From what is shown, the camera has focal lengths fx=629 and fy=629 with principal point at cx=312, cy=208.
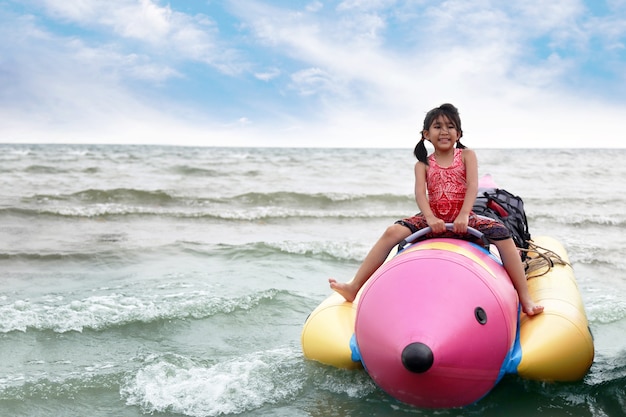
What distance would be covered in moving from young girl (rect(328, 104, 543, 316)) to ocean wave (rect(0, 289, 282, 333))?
176 centimetres

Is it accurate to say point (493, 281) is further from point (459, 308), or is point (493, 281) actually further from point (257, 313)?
point (257, 313)

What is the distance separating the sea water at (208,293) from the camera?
3.59 metres

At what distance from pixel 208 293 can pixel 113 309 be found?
0.94 m

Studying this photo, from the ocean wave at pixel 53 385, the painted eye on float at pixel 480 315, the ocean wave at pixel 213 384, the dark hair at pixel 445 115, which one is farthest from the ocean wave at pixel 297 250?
the painted eye on float at pixel 480 315

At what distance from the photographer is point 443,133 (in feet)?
12.8

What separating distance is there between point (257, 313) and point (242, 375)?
4.96ft

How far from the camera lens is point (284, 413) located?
345cm

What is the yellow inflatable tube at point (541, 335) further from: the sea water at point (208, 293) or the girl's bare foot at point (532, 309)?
the sea water at point (208, 293)

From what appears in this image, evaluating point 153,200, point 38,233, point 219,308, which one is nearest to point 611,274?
point 219,308

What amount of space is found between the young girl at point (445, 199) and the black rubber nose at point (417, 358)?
42.7 inches

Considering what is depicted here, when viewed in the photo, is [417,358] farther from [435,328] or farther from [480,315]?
[480,315]

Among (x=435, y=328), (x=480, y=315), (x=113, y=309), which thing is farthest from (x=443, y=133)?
(x=113, y=309)

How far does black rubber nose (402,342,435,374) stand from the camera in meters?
2.75

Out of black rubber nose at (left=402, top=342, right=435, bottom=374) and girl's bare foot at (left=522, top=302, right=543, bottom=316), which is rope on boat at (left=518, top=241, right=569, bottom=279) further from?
black rubber nose at (left=402, top=342, right=435, bottom=374)
